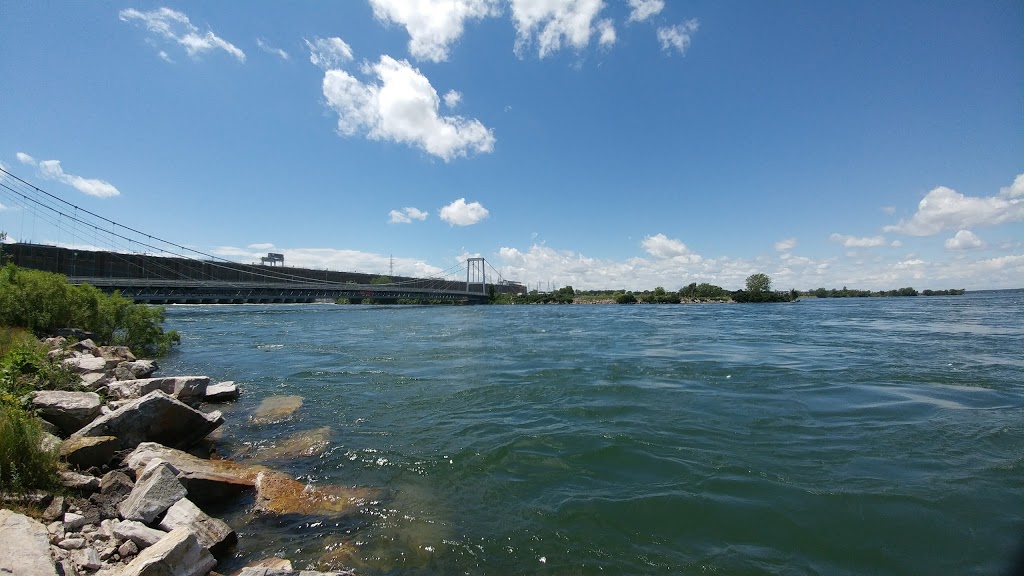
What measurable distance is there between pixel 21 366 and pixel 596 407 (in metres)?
11.2

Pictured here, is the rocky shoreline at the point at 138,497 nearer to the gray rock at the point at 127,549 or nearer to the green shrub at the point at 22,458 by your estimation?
the gray rock at the point at 127,549

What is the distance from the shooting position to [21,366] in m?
7.27

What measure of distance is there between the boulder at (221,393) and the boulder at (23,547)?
7.24 m

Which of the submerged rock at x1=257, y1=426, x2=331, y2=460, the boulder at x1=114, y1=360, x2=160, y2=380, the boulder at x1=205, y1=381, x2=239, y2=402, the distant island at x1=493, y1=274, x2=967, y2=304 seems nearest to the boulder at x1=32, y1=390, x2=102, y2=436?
the submerged rock at x1=257, y1=426, x2=331, y2=460

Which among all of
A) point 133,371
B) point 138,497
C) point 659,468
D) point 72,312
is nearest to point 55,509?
point 138,497

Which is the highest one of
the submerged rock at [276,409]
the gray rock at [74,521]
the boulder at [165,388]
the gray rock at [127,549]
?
the boulder at [165,388]

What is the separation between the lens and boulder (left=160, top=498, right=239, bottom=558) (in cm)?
412

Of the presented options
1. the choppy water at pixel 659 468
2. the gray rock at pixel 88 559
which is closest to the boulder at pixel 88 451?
the choppy water at pixel 659 468

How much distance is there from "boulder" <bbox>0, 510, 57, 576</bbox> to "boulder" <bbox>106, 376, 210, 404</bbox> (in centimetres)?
534

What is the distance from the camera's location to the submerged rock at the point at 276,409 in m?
9.04

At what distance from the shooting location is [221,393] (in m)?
10.2

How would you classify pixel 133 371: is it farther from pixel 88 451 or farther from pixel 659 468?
pixel 659 468

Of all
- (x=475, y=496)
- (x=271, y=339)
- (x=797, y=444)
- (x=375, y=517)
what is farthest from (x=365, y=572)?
(x=271, y=339)

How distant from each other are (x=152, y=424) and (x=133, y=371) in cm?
638
